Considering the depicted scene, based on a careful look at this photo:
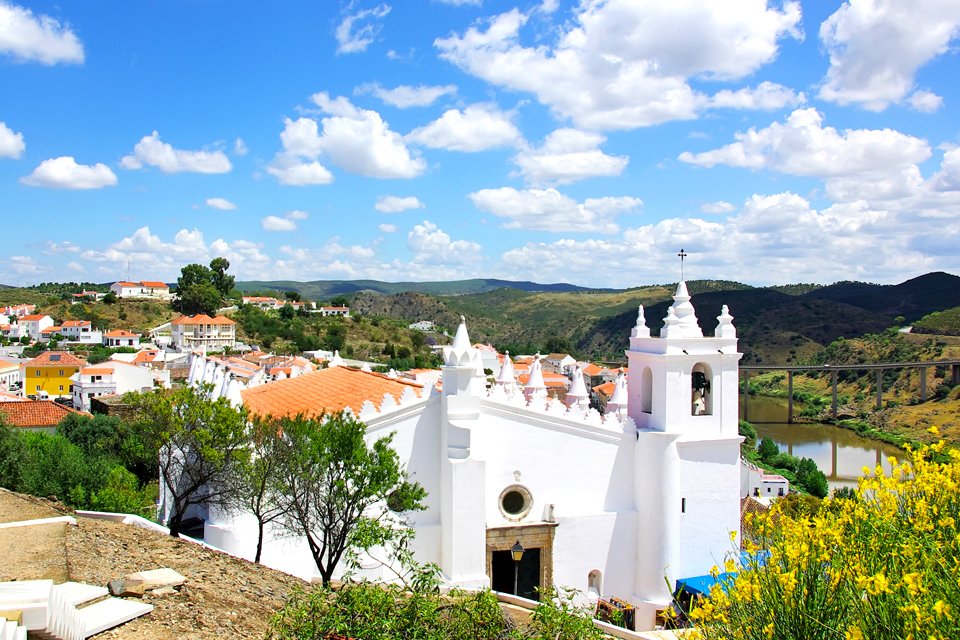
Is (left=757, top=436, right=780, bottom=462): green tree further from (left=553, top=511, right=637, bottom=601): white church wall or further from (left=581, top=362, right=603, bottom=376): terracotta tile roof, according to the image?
(left=553, top=511, right=637, bottom=601): white church wall

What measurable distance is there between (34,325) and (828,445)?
3796 inches

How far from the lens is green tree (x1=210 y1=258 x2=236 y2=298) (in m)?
113

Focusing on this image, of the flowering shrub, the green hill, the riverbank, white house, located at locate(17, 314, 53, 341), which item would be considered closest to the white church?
the flowering shrub

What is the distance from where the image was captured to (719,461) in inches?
712

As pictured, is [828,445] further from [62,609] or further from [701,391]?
[62,609]

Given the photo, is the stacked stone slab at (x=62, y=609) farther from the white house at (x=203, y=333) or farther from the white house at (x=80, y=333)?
the white house at (x=80, y=333)

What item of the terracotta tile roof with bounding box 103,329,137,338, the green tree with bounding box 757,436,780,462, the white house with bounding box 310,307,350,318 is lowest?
the green tree with bounding box 757,436,780,462

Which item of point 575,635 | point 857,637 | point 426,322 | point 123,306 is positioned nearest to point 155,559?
point 575,635

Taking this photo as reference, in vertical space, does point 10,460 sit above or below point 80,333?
below

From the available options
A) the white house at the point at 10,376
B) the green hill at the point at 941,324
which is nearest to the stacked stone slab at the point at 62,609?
the white house at the point at 10,376

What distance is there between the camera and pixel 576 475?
17.5m

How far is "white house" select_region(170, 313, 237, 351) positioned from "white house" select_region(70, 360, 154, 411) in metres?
29.2

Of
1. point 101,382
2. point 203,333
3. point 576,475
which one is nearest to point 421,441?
point 576,475

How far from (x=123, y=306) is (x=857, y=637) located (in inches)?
4516
